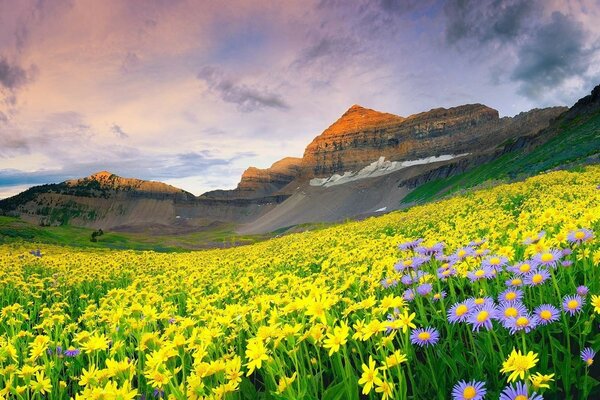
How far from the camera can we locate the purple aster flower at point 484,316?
3072 mm

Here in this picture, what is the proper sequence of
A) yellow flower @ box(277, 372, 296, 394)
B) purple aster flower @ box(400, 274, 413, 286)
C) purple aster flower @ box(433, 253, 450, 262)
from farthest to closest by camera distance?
1. purple aster flower @ box(433, 253, 450, 262)
2. purple aster flower @ box(400, 274, 413, 286)
3. yellow flower @ box(277, 372, 296, 394)

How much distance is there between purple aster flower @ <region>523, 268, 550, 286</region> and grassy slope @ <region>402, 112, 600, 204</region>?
40347mm

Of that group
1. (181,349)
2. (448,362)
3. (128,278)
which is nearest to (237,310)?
(181,349)

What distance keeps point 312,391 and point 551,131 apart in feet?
475

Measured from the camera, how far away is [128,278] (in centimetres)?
1329

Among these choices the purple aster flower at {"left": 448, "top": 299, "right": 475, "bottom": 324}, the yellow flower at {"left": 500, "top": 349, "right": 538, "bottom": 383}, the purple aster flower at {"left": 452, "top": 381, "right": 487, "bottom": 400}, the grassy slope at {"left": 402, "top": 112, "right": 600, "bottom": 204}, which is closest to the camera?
the yellow flower at {"left": 500, "top": 349, "right": 538, "bottom": 383}

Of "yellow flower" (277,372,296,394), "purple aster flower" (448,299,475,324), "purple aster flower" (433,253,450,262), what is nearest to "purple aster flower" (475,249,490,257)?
"purple aster flower" (433,253,450,262)

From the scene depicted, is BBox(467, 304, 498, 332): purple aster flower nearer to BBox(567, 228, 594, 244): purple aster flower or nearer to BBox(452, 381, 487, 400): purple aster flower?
BBox(452, 381, 487, 400): purple aster flower

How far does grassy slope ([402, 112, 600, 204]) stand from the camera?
57700 millimetres

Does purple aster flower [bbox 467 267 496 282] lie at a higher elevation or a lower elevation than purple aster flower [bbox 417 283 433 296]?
higher

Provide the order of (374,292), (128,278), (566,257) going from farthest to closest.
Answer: (128,278) < (374,292) < (566,257)

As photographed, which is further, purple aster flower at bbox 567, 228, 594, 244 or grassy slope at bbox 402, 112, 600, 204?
grassy slope at bbox 402, 112, 600, 204

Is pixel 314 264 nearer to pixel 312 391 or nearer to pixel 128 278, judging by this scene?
pixel 128 278

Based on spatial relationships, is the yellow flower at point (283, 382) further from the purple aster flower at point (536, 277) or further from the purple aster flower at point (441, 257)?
the purple aster flower at point (441, 257)
